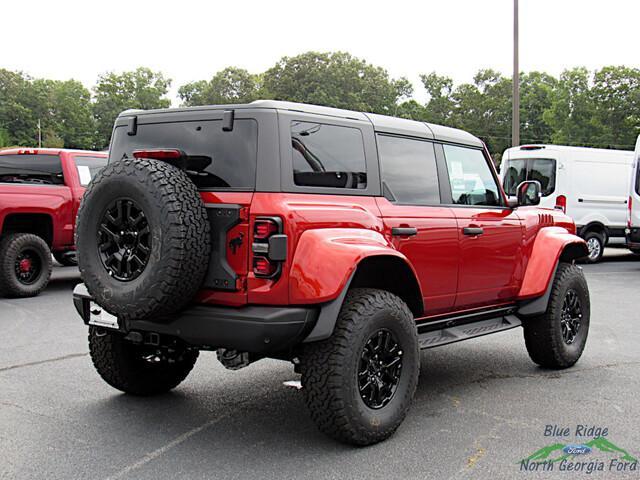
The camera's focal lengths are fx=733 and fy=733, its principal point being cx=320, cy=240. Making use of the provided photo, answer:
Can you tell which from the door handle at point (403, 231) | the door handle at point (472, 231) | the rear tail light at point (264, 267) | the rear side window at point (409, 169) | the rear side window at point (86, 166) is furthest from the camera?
the rear side window at point (86, 166)

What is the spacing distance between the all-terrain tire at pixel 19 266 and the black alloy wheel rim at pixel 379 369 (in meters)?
7.12

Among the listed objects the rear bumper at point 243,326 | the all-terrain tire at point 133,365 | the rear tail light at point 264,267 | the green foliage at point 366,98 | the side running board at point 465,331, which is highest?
the green foliage at point 366,98

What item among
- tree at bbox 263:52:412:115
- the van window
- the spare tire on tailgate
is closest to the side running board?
the spare tire on tailgate

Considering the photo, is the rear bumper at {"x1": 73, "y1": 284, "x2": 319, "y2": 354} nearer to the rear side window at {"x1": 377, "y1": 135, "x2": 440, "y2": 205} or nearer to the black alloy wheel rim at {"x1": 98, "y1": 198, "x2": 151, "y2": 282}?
the black alloy wheel rim at {"x1": 98, "y1": 198, "x2": 151, "y2": 282}

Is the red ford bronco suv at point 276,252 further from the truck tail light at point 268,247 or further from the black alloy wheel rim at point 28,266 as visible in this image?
the black alloy wheel rim at point 28,266

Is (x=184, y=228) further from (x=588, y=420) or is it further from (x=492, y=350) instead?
(x=492, y=350)

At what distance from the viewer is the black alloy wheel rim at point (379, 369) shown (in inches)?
168

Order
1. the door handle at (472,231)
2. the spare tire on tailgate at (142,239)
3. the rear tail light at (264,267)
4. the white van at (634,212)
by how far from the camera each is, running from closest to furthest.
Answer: the spare tire on tailgate at (142,239) < the rear tail light at (264,267) < the door handle at (472,231) < the white van at (634,212)

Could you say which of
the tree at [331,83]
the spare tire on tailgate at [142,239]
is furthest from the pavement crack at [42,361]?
the tree at [331,83]

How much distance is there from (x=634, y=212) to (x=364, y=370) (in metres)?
11.3

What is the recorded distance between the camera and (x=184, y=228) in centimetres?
389

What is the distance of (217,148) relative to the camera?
4.27m

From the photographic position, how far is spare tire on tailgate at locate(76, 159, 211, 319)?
3.88 metres

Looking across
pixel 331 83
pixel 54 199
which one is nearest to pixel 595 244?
pixel 54 199
